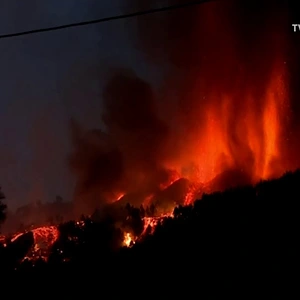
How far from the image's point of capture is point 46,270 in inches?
1021

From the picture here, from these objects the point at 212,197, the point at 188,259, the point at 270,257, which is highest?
the point at 212,197

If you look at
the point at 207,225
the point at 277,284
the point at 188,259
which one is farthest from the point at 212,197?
the point at 277,284

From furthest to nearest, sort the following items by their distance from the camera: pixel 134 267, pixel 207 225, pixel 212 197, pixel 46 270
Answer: pixel 212 197
pixel 46 270
pixel 207 225
pixel 134 267

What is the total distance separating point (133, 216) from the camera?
125 ft

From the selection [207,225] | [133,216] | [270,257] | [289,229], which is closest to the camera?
[270,257]

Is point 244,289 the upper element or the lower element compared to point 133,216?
lower

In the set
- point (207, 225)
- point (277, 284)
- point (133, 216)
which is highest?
point (133, 216)

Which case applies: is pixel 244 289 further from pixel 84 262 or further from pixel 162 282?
pixel 84 262

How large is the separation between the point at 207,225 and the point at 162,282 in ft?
14.8

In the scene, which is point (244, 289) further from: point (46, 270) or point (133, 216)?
point (133, 216)

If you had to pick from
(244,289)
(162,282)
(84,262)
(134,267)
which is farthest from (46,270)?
(244,289)

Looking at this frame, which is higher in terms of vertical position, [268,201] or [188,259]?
[268,201]

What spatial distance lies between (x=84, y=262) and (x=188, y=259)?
5959mm

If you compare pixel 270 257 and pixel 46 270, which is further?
pixel 46 270
